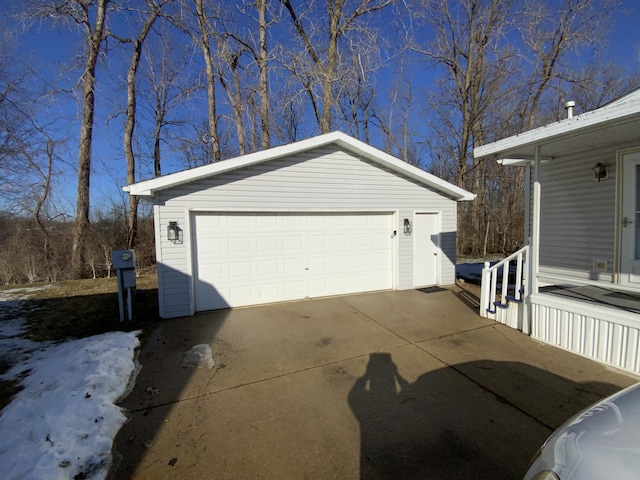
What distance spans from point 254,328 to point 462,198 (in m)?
6.35

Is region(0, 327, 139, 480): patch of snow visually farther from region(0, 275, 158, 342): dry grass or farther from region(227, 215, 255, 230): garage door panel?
region(227, 215, 255, 230): garage door panel

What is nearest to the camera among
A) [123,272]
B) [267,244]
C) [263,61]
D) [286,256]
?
[123,272]

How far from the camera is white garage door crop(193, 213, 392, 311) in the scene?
6.21 meters

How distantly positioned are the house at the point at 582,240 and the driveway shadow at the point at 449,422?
0.87 metres

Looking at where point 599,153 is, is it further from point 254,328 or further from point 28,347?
point 28,347

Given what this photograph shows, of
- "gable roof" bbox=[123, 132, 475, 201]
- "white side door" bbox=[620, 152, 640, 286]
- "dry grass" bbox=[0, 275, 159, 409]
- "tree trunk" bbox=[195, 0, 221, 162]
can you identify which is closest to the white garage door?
"gable roof" bbox=[123, 132, 475, 201]

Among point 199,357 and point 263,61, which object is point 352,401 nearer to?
point 199,357

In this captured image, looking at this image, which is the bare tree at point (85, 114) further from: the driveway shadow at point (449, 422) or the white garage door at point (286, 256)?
the driveway shadow at point (449, 422)

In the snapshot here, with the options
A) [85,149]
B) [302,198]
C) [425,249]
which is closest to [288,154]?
[302,198]

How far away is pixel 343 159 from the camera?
7.16m

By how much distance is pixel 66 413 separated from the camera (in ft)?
9.00

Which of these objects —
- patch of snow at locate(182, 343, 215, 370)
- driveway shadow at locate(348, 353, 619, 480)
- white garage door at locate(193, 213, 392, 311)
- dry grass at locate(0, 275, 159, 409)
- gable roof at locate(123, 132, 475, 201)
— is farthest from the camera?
white garage door at locate(193, 213, 392, 311)

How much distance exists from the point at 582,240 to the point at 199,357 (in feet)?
23.0

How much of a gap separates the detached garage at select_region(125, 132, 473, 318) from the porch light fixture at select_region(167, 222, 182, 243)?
0.02m
